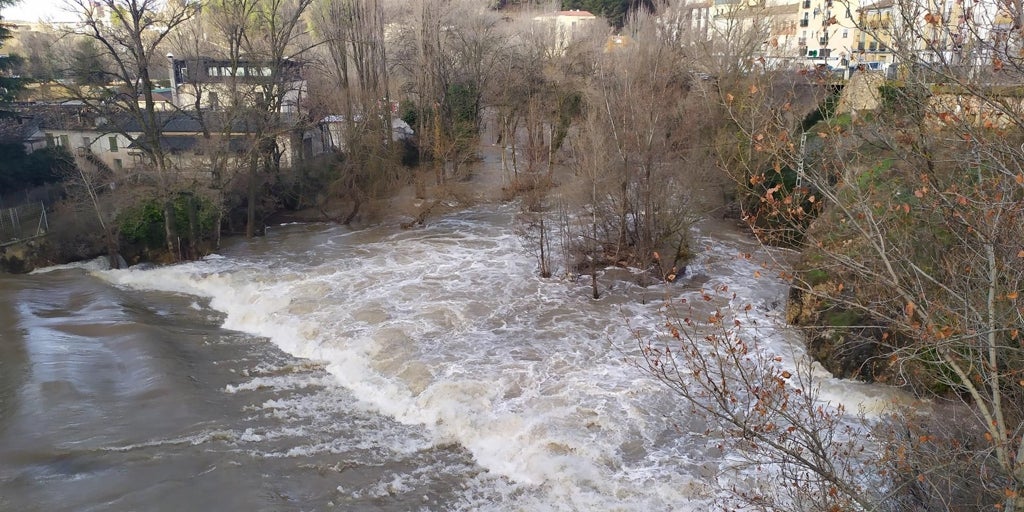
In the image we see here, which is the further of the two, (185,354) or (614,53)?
(614,53)

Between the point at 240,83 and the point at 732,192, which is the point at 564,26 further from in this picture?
the point at 732,192

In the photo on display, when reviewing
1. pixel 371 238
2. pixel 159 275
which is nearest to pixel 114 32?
pixel 159 275

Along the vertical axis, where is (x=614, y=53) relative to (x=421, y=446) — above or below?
above

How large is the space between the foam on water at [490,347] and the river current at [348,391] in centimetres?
5

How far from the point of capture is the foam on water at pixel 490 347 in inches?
393

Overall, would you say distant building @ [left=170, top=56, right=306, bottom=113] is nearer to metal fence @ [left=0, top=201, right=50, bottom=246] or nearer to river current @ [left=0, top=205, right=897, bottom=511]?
metal fence @ [left=0, top=201, right=50, bottom=246]

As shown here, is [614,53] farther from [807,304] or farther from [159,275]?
[159,275]

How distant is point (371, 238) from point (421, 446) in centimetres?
1384

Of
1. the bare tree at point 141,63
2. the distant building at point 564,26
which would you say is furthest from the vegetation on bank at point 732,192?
the distant building at point 564,26

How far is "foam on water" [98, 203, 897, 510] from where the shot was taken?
999 cm

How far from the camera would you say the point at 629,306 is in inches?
658

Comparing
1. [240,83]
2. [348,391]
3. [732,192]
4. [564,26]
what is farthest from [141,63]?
[564,26]

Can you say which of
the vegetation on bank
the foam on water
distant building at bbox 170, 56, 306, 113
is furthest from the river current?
distant building at bbox 170, 56, 306, 113

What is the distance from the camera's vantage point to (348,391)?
1270 centimetres
